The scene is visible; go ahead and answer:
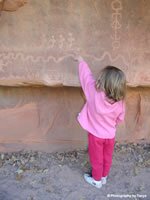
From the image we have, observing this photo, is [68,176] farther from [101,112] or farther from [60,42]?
[60,42]

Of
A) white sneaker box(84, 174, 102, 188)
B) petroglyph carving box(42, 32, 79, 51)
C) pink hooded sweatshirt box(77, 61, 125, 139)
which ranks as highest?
petroglyph carving box(42, 32, 79, 51)

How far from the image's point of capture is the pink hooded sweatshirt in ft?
8.26

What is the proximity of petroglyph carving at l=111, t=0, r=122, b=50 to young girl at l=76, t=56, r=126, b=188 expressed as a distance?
0.77 feet

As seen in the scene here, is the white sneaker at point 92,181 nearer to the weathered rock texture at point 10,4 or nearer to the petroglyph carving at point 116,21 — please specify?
the petroglyph carving at point 116,21

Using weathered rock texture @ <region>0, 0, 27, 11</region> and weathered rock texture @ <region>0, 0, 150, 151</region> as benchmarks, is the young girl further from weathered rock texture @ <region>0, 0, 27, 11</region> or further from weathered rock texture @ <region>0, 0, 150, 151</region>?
weathered rock texture @ <region>0, 0, 27, 11</region>

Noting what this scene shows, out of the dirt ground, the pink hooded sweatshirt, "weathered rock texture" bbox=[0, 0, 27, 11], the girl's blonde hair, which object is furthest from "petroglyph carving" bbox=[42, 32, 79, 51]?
the dirt ground

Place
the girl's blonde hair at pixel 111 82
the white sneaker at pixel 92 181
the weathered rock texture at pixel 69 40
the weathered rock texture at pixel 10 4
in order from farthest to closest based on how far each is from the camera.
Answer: the white sneaker at pixel 92 181, the weathered rock texture at pixel 69 40, the girl's blonde hair at pixel 111 82, the weathered rock texture at pixel 10 4

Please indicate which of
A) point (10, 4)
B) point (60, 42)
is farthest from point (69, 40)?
point (10, 4)

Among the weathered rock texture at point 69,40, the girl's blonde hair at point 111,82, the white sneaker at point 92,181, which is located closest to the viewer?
the girl's blonde hair at point 111,82

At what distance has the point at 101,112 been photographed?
251 cm

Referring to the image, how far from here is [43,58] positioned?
8.75 feet

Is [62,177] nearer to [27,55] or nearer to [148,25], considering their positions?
[27,55]

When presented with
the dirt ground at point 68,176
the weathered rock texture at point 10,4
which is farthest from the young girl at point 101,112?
the weathered rock texture at point 10,4

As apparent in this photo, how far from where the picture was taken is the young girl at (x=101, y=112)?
2.47 m
